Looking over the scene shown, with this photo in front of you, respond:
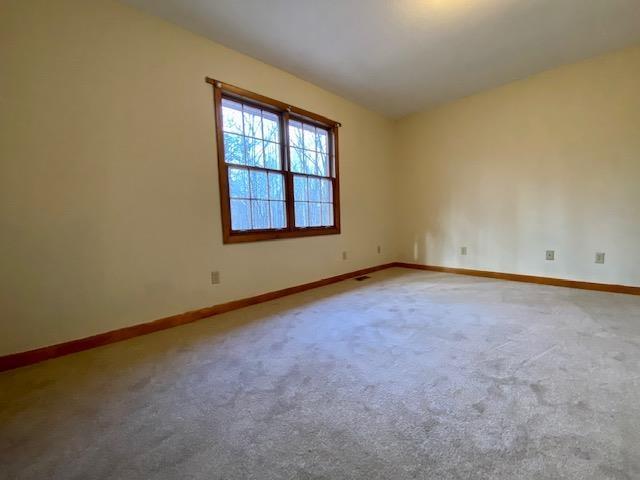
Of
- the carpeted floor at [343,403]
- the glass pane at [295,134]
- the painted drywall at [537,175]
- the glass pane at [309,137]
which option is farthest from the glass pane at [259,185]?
the painted drywall at [537,175]

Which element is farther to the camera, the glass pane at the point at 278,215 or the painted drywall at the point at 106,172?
the glass pane at the point at 278,215

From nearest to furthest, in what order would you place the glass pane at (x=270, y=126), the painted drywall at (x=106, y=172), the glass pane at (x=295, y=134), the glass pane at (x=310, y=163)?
the painted drywall at (x=106, y=172) < the glass pane at (x=270, y=126) < the glass pane at (x=295, y=134) < the glass pane at (x=310, y=163)

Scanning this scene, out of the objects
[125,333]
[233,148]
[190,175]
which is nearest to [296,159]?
[233,148]

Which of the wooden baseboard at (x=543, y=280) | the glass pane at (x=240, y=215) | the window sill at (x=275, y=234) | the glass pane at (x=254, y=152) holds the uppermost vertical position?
the glass pane at (x=254, y=152)

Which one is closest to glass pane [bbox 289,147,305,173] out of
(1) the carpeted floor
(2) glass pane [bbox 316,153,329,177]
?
(2) glass pane [bbox 316,153,329,177]

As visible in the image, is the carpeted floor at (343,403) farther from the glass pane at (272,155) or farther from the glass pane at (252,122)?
the glass pane at (252,122)

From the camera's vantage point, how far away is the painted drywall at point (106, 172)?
1.73 m

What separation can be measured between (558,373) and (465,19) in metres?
2.69

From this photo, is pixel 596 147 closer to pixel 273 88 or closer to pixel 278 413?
pixel 273 88

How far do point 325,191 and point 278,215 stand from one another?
871 mm

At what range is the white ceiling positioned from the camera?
216cm

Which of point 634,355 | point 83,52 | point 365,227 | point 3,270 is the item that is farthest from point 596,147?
point 3,270

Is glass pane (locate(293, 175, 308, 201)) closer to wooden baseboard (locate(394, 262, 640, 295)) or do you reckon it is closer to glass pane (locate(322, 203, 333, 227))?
glass pane (locate(322, 203, 333, 227))

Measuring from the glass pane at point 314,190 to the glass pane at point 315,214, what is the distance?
78 millimetres
